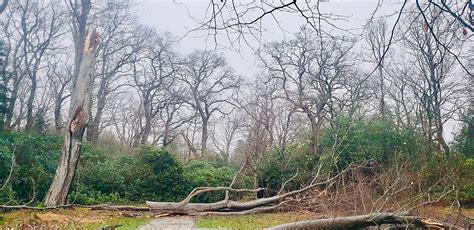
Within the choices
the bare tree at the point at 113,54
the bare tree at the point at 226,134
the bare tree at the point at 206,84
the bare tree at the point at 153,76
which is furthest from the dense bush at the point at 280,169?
the bare tree at the point at 226,134

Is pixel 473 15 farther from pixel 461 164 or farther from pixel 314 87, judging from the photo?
pixel 314 87

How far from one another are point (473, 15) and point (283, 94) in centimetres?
1981

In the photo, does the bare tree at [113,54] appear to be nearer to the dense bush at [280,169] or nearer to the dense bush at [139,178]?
the dense bush at [139,178]

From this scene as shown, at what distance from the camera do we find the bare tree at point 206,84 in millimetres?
27328

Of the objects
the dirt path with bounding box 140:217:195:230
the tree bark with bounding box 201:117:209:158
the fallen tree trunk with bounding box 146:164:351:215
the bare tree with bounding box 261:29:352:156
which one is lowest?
the dirt path with bounding box 140:217:195:230

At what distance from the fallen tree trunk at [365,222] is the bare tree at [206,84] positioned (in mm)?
19193

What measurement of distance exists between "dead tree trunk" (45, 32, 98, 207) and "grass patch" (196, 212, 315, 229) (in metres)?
3.69

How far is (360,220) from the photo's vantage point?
7996mm

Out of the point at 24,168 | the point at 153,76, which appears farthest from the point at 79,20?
the point at 24,168

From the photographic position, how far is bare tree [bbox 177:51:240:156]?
2733 cm

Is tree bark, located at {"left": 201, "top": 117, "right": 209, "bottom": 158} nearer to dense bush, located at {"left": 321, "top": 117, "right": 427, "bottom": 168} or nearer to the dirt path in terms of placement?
dense bush, located at {"left": 321, "top": 117, "right": 427, "bottom": 168}

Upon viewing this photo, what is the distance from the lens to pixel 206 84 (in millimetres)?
27984

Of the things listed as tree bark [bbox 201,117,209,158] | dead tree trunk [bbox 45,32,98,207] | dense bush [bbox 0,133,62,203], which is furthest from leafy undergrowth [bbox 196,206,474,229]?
tree bark [bbox 201,117,209,158]

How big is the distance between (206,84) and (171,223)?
1825cm
